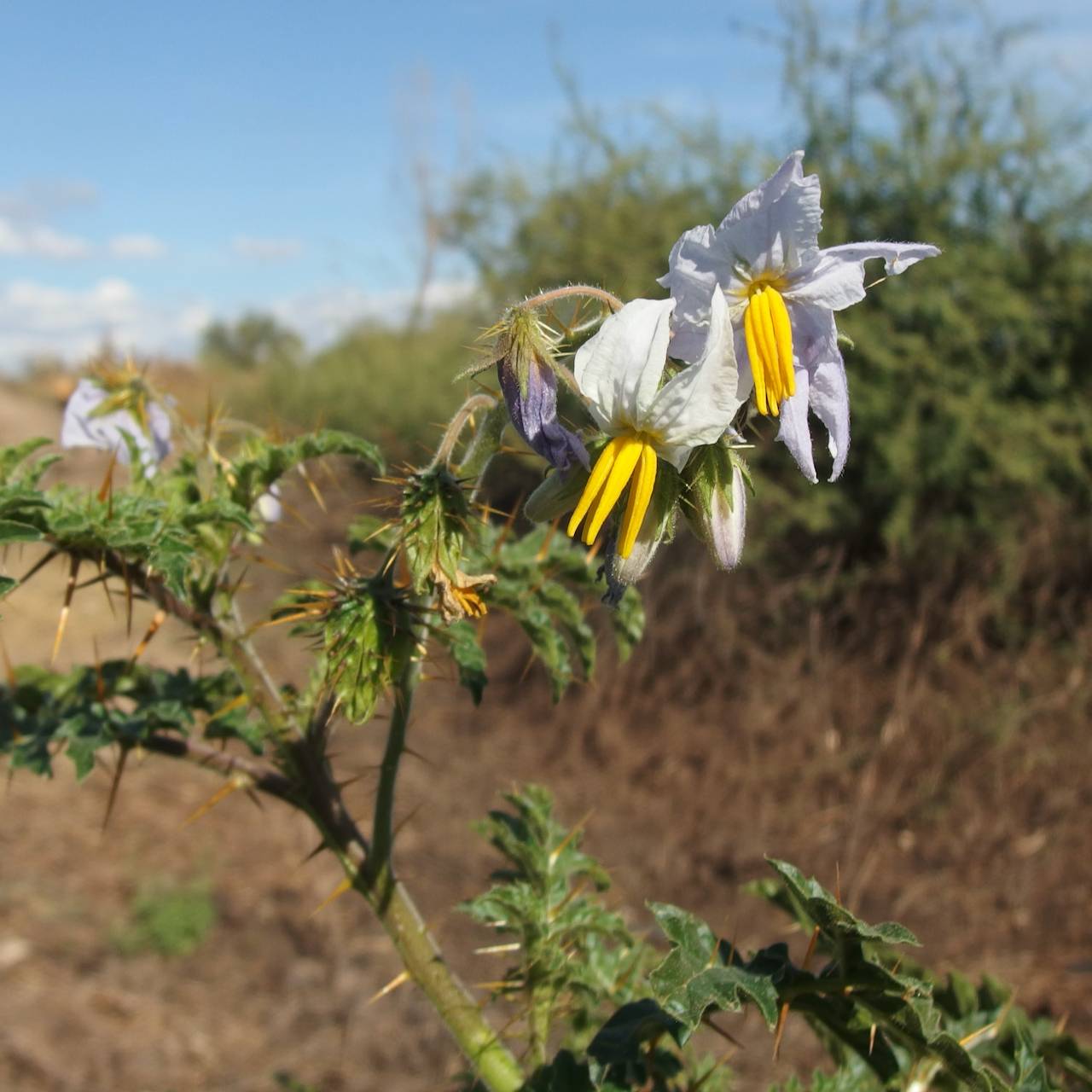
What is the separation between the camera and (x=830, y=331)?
114 centimetres

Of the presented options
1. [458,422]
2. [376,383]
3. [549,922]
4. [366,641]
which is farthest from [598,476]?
[376,383]

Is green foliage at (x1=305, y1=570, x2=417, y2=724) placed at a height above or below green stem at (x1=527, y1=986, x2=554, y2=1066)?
above

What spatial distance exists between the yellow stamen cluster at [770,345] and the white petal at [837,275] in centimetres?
4

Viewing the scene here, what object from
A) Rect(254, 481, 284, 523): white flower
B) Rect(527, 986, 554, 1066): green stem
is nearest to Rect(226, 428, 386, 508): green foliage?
Rect(254, 481, 284, 523): white flower

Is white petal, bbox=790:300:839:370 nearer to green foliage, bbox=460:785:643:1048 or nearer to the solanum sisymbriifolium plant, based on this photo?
the solanum sisymbriifolium plant

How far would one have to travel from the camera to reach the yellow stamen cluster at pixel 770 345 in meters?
1.07

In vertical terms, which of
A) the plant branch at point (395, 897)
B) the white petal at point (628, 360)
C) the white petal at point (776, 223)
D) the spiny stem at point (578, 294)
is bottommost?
the plant branch at point (395, 897)

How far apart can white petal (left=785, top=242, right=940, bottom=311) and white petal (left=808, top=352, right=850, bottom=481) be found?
70 mm

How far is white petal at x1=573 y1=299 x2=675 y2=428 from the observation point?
1034mm

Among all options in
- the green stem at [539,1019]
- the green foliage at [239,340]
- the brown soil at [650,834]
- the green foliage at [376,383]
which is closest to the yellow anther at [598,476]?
the green stem at [539,1019]

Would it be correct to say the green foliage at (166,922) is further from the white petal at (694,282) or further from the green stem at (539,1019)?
the white petal at (694,282)

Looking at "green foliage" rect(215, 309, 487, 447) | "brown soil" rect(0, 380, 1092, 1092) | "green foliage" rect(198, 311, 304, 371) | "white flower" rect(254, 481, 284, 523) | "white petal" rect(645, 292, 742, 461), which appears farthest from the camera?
"green foliage" rect(198, 311, 304, 371)

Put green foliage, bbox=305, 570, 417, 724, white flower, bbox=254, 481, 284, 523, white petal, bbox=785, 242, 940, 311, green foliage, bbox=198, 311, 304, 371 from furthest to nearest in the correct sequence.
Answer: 1. green foliage, bbox=198, 311, 304, 371
2. white flower, bbox=254, 481, 284, 523
3. green foliage, bbox=305, 570, 417, 724
4. white petal, bbox=785, 242, 940, 311

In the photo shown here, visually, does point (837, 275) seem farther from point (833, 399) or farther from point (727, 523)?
point (727, 523)
